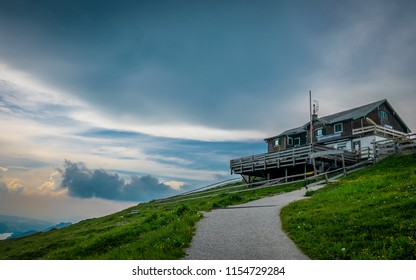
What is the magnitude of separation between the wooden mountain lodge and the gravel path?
1713 centimetres

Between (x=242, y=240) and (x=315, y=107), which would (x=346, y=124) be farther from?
(x=242, y=240)

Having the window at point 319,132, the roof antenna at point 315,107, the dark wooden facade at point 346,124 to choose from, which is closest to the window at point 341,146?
the dark wooden facade at point 346,124

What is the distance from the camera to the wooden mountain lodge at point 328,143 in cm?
3494

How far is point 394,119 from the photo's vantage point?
49.2 m

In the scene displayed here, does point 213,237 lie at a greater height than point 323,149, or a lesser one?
lesser

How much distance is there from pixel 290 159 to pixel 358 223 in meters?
25.0

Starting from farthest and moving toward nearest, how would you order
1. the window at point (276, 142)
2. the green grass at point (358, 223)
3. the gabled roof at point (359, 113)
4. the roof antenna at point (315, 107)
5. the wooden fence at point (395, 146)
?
the window at point (276, 142) → the roof antenna at point (315, 107) → the gabled roof at point (359, 113) → the wooden fence at point (395, 146) → the green grass at point (358, 223)

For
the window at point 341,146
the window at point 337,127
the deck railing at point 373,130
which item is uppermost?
the window at point 337,127

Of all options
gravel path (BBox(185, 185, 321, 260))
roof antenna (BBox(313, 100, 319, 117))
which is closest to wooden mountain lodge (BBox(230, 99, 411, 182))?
roof antenna (BBox(313, 100, 319, 117))

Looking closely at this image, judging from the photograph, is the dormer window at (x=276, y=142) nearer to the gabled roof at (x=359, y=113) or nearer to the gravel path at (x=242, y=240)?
the gabled roof at (x=359, y=113)

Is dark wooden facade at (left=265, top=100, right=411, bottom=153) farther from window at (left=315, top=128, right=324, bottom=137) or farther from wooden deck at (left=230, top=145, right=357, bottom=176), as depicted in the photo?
wooden deck at (left=230, top=145, right=357, bottom=176)
